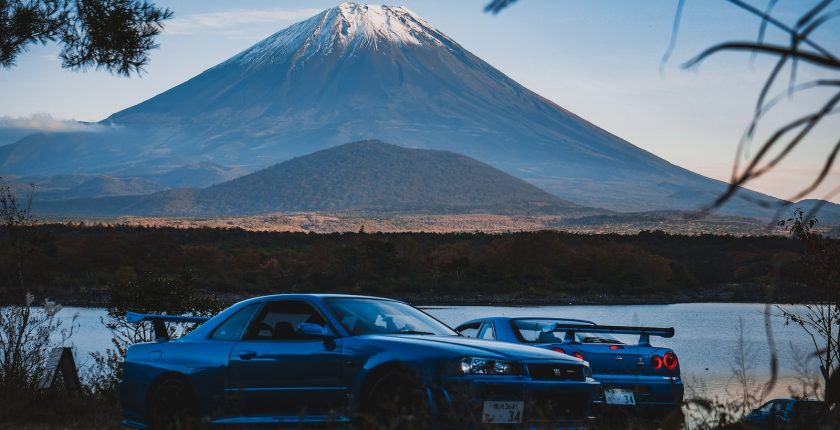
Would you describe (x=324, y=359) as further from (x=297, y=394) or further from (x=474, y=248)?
(x=474, y=248)

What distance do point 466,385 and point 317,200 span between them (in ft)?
624

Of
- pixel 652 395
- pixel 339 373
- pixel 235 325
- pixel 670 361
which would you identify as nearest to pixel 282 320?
pixel 235 325

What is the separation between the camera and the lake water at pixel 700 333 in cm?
2653

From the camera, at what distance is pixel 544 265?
73188mm

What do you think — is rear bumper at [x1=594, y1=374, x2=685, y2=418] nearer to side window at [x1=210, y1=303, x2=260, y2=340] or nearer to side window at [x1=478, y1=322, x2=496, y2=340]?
side window at [x1=478, y1=322, x2=496, y2=340]

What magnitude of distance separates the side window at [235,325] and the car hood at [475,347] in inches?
47.7

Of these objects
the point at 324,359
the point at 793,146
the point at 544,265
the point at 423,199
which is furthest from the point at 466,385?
the point at 423,199

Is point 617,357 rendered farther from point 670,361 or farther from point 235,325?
point 235,325

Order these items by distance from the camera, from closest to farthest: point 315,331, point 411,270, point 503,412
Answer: point 503,412
point 315,331
point 411,270

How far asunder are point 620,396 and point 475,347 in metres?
3.58

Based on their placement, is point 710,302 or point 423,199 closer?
point 710,302

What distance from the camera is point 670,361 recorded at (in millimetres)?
12609

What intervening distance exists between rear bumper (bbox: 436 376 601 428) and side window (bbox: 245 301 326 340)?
1.66 meters

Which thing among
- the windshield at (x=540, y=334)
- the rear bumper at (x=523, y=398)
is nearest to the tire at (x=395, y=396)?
the rear bumper at (x=523, y=398)
